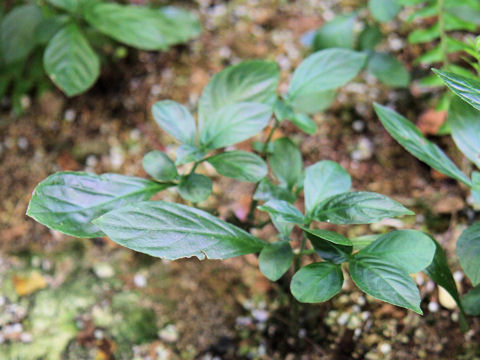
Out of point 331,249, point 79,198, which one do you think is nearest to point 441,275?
point 331,249

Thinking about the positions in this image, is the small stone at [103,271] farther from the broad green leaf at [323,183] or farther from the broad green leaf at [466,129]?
the broad green leaf at [466,129]

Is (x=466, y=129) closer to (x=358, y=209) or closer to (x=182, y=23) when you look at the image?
(x=358, y=209)

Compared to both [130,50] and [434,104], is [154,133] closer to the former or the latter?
[130,50]

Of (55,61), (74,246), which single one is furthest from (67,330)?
(55,61)

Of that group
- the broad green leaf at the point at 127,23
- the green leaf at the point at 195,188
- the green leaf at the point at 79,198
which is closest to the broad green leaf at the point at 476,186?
the green leaf at the point at 195,188

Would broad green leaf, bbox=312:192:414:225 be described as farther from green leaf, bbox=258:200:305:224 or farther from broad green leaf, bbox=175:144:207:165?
broad green leaf, bbox=175:144:207:165

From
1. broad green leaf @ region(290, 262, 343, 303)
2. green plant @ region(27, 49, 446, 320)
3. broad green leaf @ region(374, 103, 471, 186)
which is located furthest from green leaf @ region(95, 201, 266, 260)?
broad green leaf @ region(374, 103, 471, 186)
